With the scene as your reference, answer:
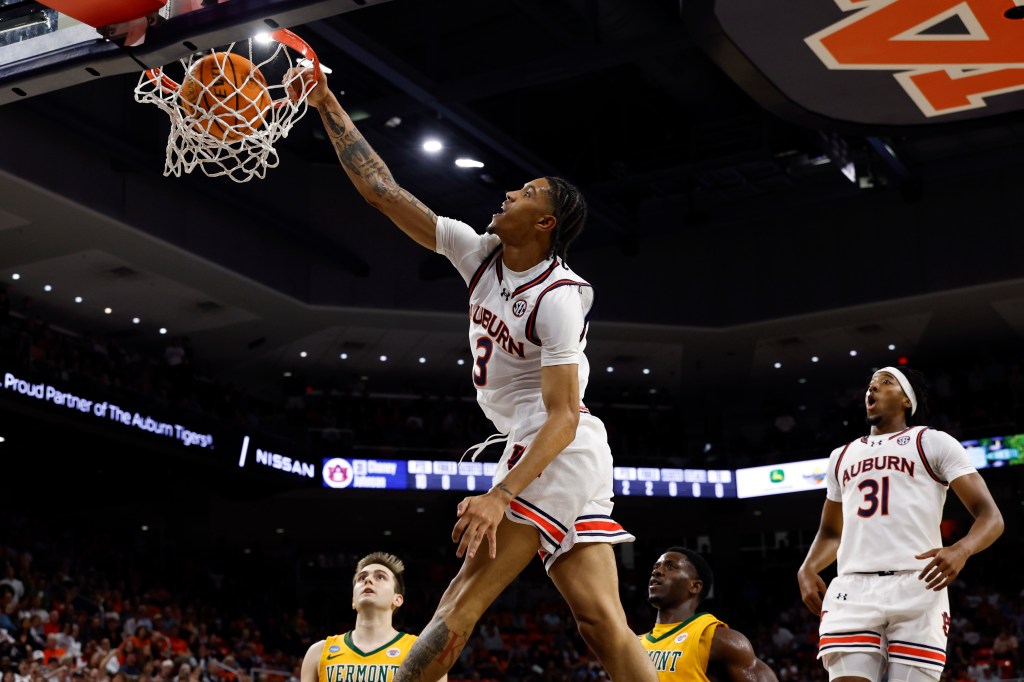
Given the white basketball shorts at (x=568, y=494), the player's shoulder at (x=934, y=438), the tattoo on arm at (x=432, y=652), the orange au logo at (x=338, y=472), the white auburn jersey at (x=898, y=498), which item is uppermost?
the orange au logo at (x=338, y=472)

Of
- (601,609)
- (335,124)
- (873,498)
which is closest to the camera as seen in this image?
(601,609)

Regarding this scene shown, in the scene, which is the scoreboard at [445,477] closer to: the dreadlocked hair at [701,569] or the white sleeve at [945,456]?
the dreadlocked hair at [701,569]

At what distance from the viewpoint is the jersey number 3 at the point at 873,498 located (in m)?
5.28

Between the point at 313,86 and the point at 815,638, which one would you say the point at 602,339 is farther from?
the point at 313,86

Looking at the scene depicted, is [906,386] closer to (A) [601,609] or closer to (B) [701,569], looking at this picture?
(B) [701,569]

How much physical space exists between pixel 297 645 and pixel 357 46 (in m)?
11.2

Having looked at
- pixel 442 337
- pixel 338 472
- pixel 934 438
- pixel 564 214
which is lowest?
pixel 934 438

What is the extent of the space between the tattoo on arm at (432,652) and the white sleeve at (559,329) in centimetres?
86

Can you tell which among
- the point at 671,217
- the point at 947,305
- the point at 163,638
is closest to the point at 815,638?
the point at 947,305

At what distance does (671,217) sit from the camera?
26.6 metres

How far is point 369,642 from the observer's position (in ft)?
22.4

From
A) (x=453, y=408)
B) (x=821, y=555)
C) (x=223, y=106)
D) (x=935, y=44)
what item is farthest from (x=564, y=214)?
(x=453, y=408)

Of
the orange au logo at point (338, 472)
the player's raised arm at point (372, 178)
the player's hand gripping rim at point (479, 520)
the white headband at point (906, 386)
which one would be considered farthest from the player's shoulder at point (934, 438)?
the orange au logo at point (338, 472)

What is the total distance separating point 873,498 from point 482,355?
7.15 ft
